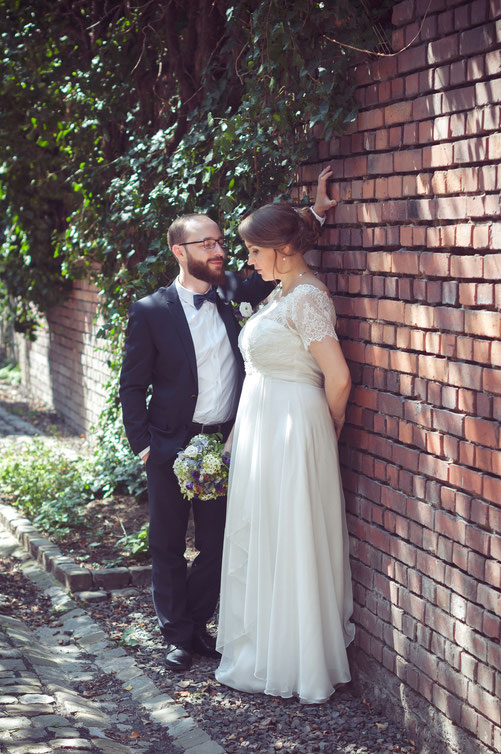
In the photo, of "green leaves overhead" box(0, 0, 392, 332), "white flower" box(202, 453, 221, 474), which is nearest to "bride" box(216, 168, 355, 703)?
"white flower" box(202, 453, 221, 474)

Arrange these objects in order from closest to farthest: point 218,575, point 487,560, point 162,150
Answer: point 487,560 < point 218,575 < point 162,150

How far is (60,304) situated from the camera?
1210 centimetres

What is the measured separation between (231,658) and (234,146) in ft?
8.99

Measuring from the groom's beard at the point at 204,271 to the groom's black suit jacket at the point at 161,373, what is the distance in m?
0.16

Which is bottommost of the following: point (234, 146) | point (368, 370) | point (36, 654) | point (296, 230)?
point (36, 654)

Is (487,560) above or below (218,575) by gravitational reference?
above

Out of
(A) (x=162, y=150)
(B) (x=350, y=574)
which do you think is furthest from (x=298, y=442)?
(A) (x=162, y=150)

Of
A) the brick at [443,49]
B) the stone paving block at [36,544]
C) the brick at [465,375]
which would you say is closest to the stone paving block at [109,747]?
the brick at [465,375]

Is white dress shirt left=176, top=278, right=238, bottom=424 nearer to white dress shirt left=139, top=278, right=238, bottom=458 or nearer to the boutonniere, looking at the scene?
white dress shirt left=139, top=278, right=238, bottom=458

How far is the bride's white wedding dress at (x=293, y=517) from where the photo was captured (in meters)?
4.03

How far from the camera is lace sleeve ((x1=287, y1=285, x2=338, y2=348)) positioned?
3.94 meters

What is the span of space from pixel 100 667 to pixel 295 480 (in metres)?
1.74

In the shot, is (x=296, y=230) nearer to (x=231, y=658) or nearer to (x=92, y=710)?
(x=231, y=658)

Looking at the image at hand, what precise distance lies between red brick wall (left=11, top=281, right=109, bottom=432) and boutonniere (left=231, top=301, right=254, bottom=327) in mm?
4566
